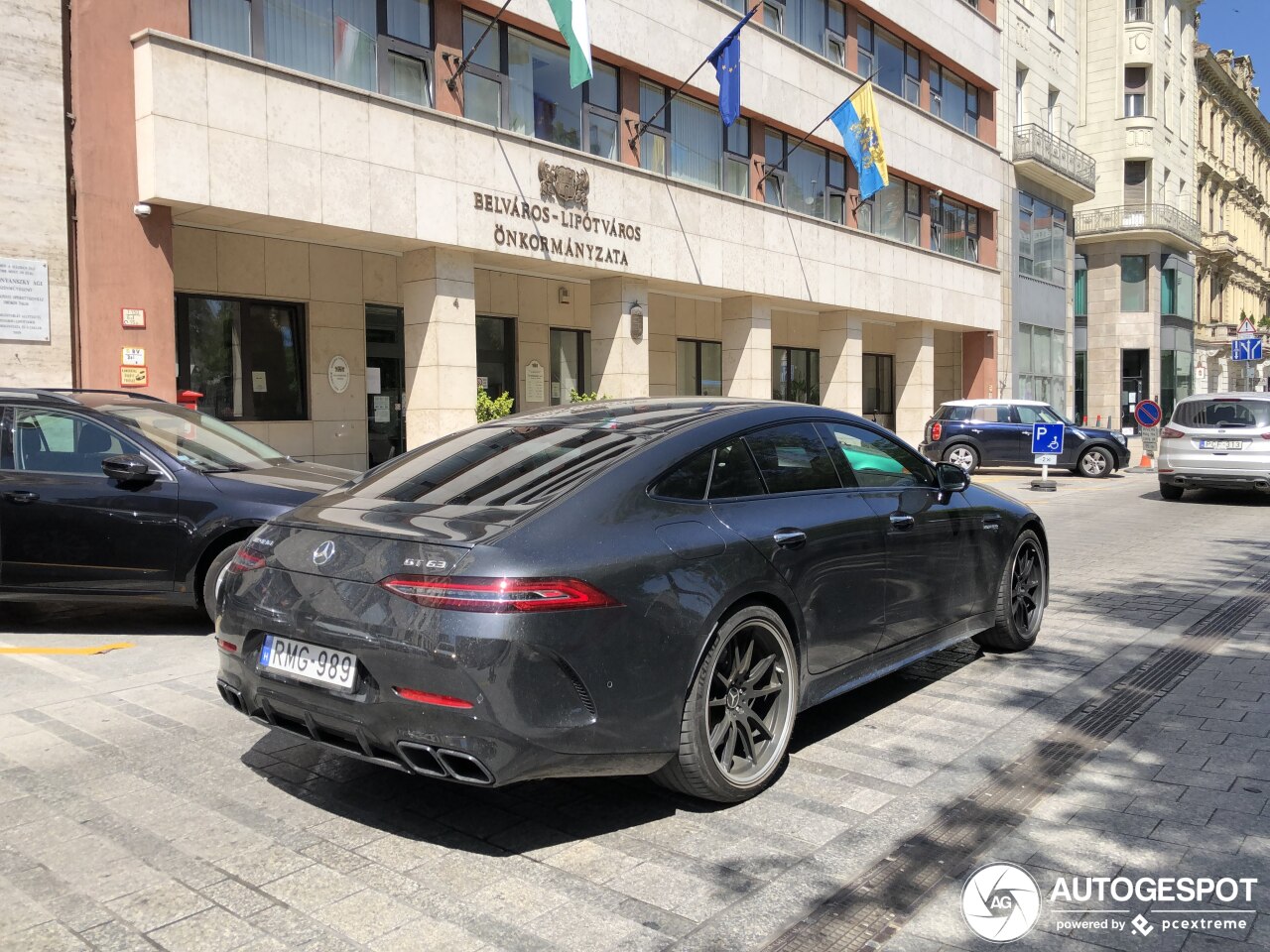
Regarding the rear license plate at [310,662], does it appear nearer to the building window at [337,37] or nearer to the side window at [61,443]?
the side window at [61,443]

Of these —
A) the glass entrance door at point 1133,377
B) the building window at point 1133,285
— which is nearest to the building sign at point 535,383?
the glass entrance door at point 1133,377

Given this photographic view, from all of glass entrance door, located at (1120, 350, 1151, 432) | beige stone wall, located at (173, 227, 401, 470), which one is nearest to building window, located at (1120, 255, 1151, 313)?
glass entrance door, located at (1120, 350, 1151, 432)

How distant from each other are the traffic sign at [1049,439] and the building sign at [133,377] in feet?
50.0

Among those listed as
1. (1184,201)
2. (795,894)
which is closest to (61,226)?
(795,894)

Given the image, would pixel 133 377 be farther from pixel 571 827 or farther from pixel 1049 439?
pixel 1049 439

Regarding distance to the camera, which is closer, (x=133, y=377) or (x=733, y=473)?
(x=733, y=473)

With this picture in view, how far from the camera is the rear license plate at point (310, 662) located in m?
3.48

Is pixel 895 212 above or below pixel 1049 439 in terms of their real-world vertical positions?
above

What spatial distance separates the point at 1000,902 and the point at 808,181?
2240 cm

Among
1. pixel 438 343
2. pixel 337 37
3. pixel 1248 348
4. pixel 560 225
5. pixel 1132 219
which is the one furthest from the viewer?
pixel 1132 219

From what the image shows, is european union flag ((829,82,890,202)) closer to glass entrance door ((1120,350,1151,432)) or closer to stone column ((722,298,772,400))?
stone column ((722,298,772,400))

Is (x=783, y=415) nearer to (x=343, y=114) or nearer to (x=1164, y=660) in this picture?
(x=1164, y=660)

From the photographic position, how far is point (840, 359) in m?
25.5

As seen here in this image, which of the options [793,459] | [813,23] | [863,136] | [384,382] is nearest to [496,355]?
[384,382]
